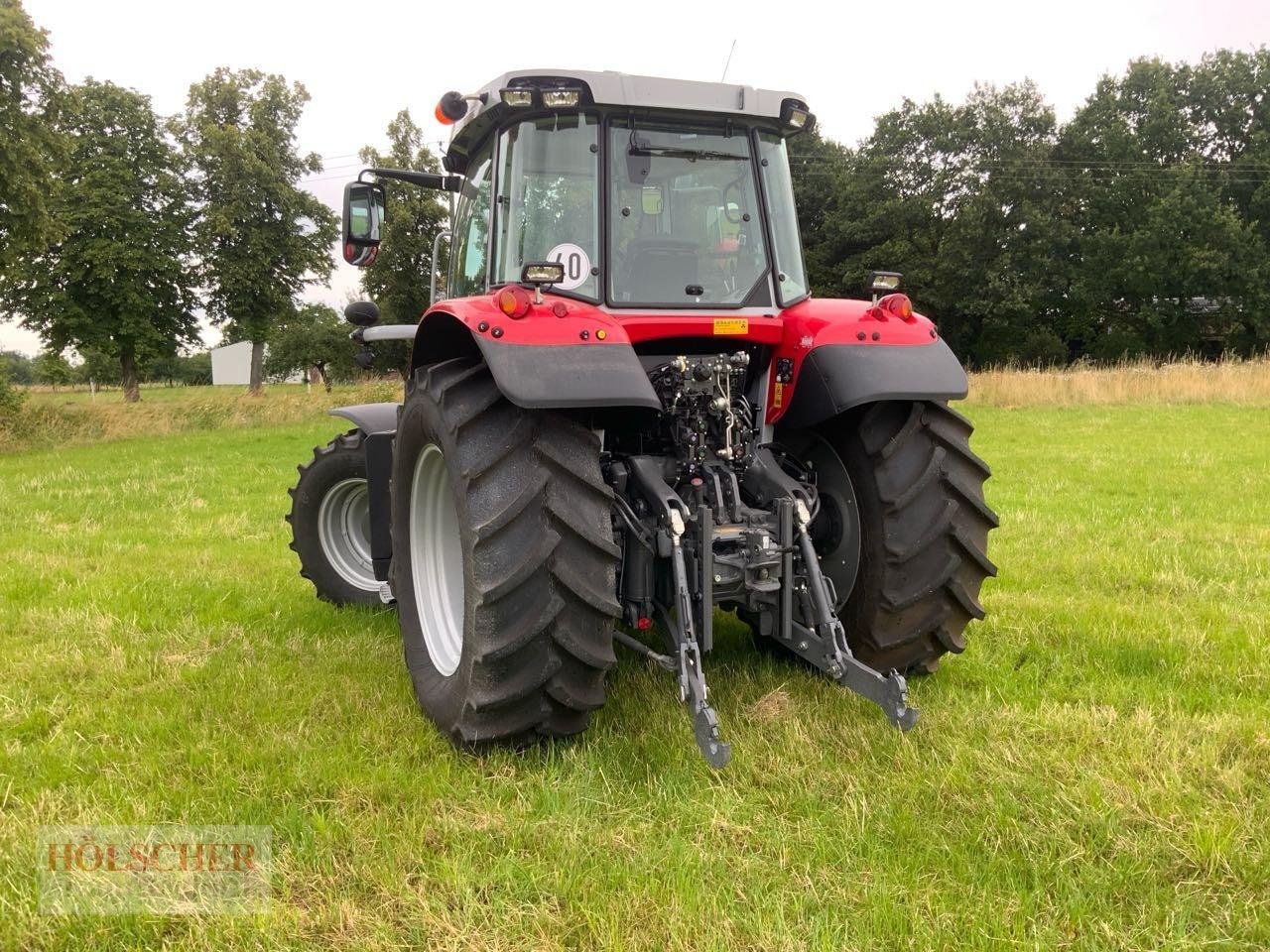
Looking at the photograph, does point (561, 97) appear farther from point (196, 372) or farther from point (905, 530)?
point (196, 372)

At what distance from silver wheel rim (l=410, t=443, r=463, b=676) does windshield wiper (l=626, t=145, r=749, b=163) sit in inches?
57.3

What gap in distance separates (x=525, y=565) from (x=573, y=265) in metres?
1.27

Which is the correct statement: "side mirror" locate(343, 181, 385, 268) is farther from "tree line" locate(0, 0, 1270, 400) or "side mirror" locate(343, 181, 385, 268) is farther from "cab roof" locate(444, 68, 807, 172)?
"tree line" locate(0, 0, 1270, 400)

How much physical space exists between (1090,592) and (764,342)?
2874mm

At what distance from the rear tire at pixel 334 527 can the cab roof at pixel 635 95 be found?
2.01 m

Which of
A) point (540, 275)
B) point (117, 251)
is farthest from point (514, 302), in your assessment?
point (117, 251)

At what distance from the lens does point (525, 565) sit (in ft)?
8.97

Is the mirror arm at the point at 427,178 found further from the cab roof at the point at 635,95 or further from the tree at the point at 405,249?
the tree at the point at 405,249

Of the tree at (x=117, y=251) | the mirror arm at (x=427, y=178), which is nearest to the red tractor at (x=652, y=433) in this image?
the mirror arm at (x=427, y=178)

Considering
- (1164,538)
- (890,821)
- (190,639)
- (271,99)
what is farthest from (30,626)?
(271,99)

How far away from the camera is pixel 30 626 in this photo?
4625 mm

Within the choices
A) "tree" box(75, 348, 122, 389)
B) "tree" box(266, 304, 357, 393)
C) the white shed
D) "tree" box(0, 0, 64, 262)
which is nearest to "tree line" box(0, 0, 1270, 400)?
"tree" box(0, 0, 64, 262)

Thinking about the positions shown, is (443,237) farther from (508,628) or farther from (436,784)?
(436,784)

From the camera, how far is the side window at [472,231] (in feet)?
12.5
